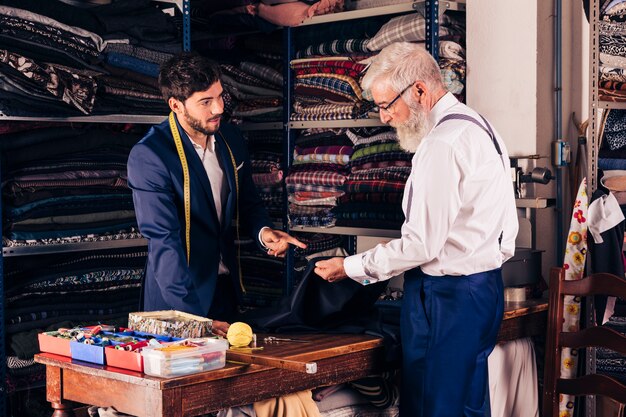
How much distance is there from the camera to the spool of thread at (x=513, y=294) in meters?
4.00

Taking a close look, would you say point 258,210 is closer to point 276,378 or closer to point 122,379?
point 276,378

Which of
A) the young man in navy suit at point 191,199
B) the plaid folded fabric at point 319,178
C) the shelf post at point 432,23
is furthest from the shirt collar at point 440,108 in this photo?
the plaid folded fabric at point 319,178

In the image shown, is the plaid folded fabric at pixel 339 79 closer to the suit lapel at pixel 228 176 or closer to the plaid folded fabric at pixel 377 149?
the plaid folded fabric at pixel 377 149

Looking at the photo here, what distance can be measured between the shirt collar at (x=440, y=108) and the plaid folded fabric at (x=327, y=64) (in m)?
1.29

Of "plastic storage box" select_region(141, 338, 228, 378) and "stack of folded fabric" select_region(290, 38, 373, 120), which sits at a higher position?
"stack of folded fabric" select_region(290, 38, 373, 120)

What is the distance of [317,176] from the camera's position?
4.70 metres

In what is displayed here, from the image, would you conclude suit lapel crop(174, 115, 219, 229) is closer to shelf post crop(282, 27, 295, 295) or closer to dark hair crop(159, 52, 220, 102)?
dark hair crop(159, 52, 220, 102)

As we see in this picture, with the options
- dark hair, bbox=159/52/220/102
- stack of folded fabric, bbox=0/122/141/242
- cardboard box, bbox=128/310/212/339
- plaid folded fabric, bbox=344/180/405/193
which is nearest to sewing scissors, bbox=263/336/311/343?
cardboard box, bbox=128/310/212/339

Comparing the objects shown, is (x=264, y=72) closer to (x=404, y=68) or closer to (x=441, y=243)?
(x=404, y=68)

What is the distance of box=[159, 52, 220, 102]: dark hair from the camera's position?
3539 millimetres

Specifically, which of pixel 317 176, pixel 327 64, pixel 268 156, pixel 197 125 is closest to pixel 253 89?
pixel 268 156

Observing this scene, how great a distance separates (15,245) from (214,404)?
Result: 68.1 inches

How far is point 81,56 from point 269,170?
117cm

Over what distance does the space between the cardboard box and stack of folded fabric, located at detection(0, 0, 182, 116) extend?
1.50 m
